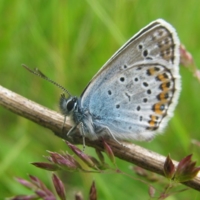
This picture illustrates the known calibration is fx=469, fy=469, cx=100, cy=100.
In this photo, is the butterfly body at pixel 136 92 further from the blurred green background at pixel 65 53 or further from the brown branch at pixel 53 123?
the blurred green background at pixel 65 53

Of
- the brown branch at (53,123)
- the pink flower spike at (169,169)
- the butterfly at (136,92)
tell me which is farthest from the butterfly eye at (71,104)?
the pink flower spike at (169,169)

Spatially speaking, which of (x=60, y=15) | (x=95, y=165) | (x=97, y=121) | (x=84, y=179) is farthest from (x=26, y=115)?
(x=60, y=15)

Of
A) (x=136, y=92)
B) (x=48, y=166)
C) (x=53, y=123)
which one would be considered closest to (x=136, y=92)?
(x=136, y=92)

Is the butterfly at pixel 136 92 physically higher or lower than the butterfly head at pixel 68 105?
lower

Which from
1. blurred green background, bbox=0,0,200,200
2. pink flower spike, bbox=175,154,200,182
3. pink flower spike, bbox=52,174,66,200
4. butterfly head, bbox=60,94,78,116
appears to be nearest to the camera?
pink flower spike, bbox=175,154,200,182

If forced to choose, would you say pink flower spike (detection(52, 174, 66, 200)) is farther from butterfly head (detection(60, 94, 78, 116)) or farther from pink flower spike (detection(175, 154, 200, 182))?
butterfly head (detection(60, 94, 78, 116))

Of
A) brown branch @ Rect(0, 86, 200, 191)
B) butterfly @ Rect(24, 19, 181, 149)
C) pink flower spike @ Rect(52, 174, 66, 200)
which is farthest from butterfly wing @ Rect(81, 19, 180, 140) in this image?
pink flower spike @ Rect(52, 174, 66, 200)

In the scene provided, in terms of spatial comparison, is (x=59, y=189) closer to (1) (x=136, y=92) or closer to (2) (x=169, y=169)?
(2) (x=169, y=169)
